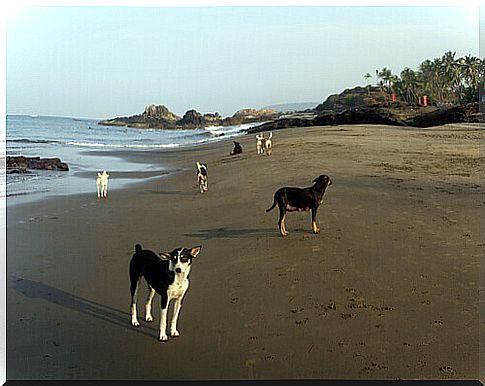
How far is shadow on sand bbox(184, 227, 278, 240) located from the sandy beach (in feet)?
0.14

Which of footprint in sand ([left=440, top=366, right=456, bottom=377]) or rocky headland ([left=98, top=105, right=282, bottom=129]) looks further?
rocky headland ([left=98, top=105, right=282, bottom=129])

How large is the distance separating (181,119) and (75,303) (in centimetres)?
7610

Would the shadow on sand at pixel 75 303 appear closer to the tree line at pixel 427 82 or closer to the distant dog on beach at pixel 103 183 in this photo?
the distant dog on beach at pixel 103 183

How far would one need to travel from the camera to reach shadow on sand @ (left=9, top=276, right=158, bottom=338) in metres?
5.82

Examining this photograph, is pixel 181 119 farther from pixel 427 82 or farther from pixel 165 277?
pixel 165 277

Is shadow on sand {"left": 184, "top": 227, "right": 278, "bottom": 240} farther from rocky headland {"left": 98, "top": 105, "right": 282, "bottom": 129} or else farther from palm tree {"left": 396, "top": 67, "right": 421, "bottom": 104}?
palm tree {"left": 396, "top": 67, "right": 421, "bottom": 104}

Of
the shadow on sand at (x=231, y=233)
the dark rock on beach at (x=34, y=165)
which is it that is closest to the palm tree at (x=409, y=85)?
the dark rock on beach at (x=34, y=165)

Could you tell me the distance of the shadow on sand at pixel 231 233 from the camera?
8992 mm

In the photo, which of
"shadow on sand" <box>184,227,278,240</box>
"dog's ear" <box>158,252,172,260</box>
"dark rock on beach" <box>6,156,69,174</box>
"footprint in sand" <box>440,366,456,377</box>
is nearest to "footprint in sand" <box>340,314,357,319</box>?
"footprint in sand" <box>440,366,456,377</box>

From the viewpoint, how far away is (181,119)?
8156cm

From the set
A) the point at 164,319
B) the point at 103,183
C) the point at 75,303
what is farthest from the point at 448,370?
the point at 103,183

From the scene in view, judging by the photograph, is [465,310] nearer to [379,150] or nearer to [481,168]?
[481,168]

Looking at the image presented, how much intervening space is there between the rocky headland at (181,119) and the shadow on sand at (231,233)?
68.6 m

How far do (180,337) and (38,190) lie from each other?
1175 cm
